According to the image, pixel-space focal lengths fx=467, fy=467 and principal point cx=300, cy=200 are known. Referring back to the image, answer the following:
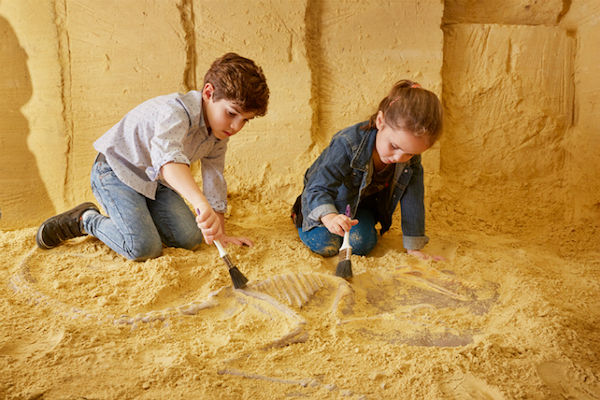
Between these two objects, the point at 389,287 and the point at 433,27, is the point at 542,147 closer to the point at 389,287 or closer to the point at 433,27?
the point at 433,27

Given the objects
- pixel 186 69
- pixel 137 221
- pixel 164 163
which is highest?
pixel 186 69

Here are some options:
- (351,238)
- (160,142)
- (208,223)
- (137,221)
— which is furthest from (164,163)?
(351,238)

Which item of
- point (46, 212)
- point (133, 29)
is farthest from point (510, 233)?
point (46, 212)

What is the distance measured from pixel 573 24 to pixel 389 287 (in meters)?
2.14

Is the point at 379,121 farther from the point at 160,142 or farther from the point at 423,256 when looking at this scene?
the point at 160,142

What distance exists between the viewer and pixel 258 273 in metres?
1.85

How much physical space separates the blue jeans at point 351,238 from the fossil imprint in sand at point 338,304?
9.4 inches

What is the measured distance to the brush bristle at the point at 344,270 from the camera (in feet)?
5.98

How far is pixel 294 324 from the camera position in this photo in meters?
1.46

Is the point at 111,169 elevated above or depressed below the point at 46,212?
above

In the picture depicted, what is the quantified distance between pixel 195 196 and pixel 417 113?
0.88m

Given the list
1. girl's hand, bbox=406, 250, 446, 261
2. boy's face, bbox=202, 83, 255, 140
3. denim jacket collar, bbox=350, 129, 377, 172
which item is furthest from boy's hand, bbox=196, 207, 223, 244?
girl's hand, bbox=406, 250, 446, 261

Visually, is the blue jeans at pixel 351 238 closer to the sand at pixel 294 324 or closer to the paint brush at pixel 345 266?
the sand at pixel 294 324

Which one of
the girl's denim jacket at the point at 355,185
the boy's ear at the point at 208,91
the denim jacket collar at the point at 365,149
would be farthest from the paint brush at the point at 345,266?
the boy's ear at the point at 208,91
